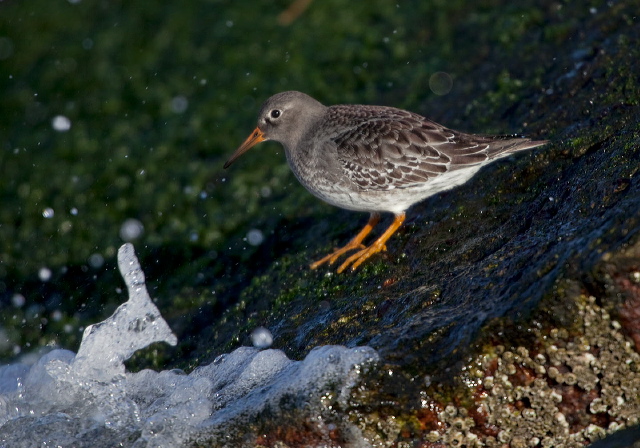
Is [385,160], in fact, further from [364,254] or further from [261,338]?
[261,338]

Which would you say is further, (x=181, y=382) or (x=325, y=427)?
(x=181, y=382)

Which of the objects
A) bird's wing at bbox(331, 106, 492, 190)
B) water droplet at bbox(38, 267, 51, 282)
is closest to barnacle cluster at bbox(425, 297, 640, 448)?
bird's wing at bbox(331, 106, 492, 190)

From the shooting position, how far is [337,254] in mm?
6641

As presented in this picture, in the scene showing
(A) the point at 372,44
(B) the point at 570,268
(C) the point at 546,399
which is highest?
(A) the point at 372,44

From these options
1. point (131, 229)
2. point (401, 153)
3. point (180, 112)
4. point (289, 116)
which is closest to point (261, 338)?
point (401, 153)

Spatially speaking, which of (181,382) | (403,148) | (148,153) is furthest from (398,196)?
(148,153)

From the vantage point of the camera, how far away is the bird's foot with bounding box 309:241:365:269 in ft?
21.8

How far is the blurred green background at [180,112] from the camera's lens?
7953mm

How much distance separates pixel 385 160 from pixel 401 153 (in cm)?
16

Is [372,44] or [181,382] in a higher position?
[372,44]

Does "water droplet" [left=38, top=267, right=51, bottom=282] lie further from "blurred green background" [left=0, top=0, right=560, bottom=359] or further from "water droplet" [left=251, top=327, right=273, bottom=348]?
"water droplet" [left=251, top=327, right=273, bottom=348]

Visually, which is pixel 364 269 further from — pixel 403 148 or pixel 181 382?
pixel 181 382

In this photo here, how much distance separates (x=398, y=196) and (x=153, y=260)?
10.8 ft

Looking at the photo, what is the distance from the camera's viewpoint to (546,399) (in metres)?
3.88
